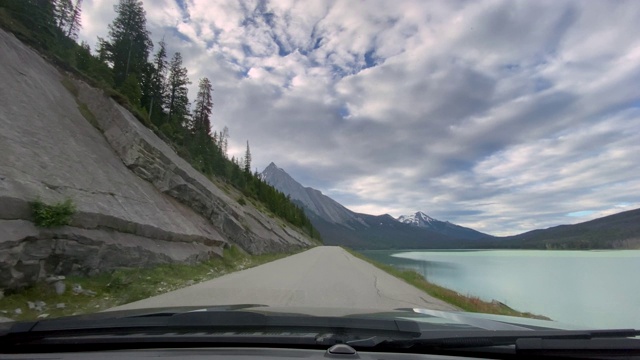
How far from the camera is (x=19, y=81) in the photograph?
50.8 ft

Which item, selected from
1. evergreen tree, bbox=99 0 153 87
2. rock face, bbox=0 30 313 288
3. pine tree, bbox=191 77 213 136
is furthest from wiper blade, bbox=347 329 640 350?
pine tree, bbox=191 77 213 136

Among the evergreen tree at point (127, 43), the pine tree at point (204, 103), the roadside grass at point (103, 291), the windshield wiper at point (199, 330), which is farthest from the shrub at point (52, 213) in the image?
the pine tree at point (204, 103)

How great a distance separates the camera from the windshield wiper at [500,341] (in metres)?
2.54

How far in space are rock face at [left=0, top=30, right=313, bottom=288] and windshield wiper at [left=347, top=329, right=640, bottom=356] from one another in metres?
9.02

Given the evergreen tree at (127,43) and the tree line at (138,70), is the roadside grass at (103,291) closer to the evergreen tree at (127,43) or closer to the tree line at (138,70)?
the tree line at (138,70)

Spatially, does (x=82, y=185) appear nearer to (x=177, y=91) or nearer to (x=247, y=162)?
(x=177, y=91)

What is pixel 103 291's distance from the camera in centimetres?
1051

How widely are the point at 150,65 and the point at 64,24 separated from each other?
14863mm

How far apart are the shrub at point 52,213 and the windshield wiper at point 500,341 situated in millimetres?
9981

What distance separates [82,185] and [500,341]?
13.8 metres

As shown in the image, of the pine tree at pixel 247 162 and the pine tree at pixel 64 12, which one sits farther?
the pine tree at pixel 247 162

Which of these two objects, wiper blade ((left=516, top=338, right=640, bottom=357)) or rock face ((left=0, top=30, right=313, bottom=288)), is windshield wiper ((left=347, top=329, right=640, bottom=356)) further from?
rock face ((left=0, top=30, right=313, bottom=288))

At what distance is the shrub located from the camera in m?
Result: 9.71

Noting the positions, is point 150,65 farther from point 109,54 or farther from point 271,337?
point 271,337
